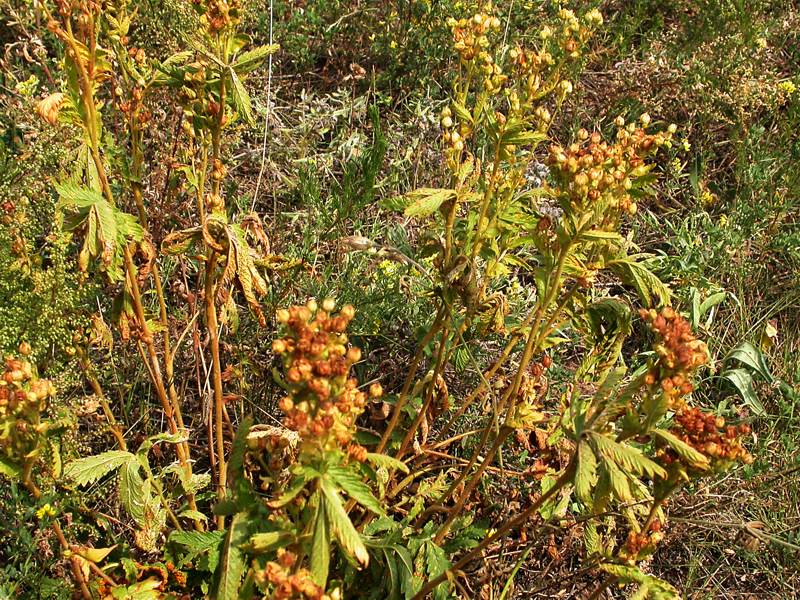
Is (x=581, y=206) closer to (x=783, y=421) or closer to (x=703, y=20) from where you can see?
(x=783, y=421)

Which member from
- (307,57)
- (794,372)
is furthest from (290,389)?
(307,57)

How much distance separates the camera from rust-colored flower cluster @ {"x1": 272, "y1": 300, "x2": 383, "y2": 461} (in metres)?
1.63

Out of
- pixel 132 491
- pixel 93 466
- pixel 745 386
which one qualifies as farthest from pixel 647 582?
pixel 745 386

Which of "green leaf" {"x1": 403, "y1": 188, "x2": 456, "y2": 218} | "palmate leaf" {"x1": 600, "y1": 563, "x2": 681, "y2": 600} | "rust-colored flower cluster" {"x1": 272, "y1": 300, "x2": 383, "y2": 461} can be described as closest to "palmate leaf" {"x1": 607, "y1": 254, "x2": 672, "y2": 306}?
"green leaf" {"x1": 403, "y1": 188, "x2": 456, "y2": 218}

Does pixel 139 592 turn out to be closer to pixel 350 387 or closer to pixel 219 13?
pixel 350 387

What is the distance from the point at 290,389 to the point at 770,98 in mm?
4048

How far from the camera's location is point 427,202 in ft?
7.72

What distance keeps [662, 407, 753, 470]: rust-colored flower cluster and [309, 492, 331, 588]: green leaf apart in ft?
2.76

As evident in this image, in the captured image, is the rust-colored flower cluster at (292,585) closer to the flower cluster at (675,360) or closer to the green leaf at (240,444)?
the green leaf at (240,444)

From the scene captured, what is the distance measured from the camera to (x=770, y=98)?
15.5 feet

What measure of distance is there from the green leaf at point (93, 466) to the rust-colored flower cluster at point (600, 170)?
4.66 feet

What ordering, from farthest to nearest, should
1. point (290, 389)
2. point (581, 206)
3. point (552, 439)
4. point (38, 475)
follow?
point (552, 439)
point (38, 475)
point (581, 206)
point (290, 389)

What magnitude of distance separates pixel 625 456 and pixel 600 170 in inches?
29.1

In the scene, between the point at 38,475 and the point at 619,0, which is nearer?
the point at 38,475
